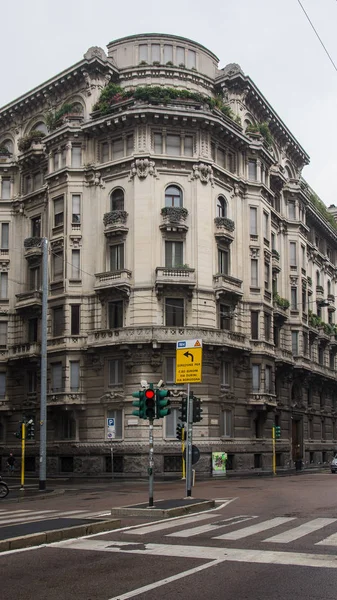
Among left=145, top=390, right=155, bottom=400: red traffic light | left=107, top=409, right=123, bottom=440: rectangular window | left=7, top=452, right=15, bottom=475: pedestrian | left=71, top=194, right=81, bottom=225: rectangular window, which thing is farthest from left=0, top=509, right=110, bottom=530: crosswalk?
left=71, top=194, right=81, bottom=225: rectangular window

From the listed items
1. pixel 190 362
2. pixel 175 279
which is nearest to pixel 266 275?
pixel 175 279

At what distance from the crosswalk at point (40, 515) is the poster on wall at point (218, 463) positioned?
21.3 metres

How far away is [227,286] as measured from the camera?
44906 mm

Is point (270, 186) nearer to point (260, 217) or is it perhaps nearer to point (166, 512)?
point (260, 217)

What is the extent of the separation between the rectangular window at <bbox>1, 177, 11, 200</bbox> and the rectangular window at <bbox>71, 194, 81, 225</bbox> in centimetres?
786

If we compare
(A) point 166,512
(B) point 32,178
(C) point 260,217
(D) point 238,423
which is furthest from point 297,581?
(B) point 32,178

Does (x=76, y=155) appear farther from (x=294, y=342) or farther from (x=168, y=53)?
(x=294, y=342)

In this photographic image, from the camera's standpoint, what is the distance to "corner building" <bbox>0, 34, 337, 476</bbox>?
43188mm

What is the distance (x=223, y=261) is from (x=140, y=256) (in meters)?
5.92

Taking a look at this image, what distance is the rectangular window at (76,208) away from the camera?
46.8 meters

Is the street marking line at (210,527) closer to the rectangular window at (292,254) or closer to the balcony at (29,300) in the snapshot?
the balcony at (29,300)

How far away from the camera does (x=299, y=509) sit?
1936cm

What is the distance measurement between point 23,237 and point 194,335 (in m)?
16.1

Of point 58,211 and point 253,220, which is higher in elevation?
point 58,211
